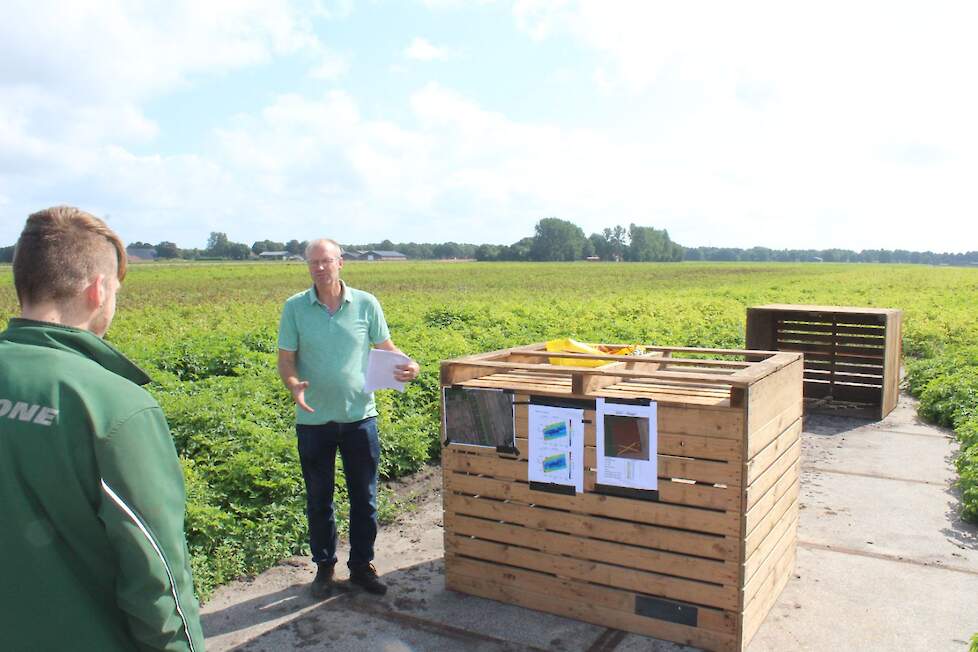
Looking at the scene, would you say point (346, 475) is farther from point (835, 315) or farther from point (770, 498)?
point (835, 315)

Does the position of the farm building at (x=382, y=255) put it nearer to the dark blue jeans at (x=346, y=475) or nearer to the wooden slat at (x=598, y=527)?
the dark blue jeans at (x=346, y=475)

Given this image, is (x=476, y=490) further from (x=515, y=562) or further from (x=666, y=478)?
(x=666, y=478)

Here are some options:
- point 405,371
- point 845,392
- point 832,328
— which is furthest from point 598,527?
point 832,328

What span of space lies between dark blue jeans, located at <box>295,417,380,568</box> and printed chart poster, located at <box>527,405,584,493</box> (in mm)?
1043

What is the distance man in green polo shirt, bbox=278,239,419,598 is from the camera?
16.6 feet

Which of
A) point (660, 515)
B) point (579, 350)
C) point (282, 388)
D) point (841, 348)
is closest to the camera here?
point (660, 515)

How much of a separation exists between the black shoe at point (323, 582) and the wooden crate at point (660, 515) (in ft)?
2.53

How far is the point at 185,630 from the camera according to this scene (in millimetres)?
2123

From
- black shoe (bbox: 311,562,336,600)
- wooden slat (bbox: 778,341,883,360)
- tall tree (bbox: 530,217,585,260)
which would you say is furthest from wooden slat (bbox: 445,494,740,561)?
tall tree (bbox: 530,217,585,260)

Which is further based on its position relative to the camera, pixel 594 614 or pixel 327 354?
pixel 327 354

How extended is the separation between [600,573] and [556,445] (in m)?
0.79

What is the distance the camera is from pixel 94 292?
217 centimetres

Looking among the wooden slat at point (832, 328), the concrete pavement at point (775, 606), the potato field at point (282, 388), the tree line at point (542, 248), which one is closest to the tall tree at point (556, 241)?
the tree line at point (542, 248)

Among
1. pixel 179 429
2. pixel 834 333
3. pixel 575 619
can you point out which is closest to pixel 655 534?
pixel 575 619
